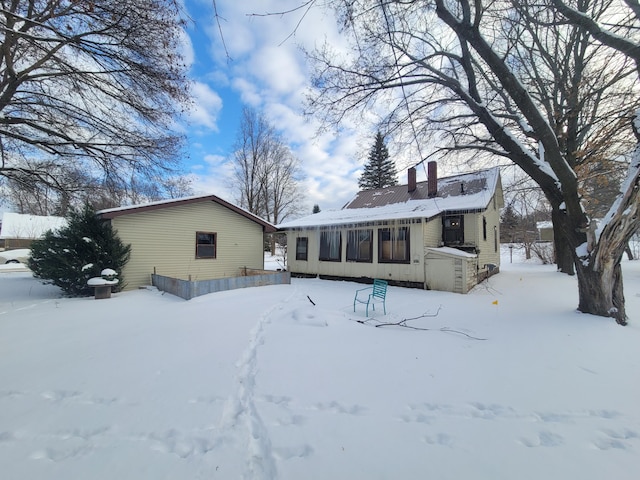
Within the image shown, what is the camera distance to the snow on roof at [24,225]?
2545cm

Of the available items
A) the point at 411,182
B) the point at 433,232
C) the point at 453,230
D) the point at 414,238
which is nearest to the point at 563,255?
the point at 453,230

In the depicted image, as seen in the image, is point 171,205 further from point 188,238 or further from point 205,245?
point 205,245

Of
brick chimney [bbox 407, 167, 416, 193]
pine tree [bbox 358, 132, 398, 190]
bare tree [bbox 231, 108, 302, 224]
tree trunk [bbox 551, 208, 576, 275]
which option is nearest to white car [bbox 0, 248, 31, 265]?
bare tree [bbox 231, 108, 302, 224]

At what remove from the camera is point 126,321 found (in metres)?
5.39

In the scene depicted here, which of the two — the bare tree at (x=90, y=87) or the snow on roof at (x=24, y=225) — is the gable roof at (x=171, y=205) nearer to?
the bare tree at (x=90, y=87)

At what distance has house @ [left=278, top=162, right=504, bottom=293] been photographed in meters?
9.51

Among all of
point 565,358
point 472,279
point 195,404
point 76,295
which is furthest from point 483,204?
point 76,295

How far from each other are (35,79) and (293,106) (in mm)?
6455

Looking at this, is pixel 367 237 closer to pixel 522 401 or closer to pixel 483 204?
pixel 483 204

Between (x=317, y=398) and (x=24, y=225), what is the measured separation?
37.5 metres

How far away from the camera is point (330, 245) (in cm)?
1228

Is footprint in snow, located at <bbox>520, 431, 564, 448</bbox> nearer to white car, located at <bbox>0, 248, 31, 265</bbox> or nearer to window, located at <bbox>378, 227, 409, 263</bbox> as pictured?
window, located at <bbox>378, 227, 409, 263</bbox>

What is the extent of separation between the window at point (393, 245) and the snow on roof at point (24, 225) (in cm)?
3051

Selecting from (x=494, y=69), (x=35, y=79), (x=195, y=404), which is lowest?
(x=195, y=404)
